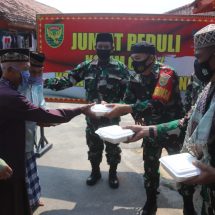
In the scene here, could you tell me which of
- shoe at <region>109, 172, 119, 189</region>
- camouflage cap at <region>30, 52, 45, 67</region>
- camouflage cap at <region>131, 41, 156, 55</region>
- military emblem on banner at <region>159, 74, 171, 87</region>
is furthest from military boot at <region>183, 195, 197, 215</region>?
camouflage cap at <region>30, 52, 45, 67</region>

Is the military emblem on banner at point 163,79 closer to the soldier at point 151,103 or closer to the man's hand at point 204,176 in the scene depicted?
the soldier at point 151,103

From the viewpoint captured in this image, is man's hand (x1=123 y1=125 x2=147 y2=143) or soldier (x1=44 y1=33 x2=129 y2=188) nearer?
man's hand (x1=123 y1=125 x2=147 y2=143)

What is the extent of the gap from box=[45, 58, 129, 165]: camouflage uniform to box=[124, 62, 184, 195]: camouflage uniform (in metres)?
0.68

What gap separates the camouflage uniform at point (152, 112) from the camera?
3.54 meters

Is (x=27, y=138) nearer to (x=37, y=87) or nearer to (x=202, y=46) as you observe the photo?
(x=37, y=87)

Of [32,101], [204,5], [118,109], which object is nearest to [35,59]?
[32,101]

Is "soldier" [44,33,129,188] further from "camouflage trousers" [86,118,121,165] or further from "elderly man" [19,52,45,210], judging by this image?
"elderly man" [19,52,45,210]

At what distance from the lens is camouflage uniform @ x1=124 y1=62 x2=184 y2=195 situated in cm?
354

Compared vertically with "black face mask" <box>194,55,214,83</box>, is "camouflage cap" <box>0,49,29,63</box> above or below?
above

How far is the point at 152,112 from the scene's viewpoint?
3615 mm

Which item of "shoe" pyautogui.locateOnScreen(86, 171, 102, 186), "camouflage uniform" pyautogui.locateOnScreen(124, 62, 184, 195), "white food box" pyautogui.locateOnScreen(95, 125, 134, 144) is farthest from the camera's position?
"shoe" pyautogui.locateOnScreen(86, 171, 102, 186)

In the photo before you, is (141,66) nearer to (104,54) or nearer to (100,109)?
(100,109)

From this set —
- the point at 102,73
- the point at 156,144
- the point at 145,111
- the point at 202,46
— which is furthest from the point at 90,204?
the point at 202,46

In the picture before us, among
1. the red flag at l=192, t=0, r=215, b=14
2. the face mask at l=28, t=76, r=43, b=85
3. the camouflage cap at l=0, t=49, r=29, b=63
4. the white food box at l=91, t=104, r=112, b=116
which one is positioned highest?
the red flag at l=192, t=0, r=215, b=14
